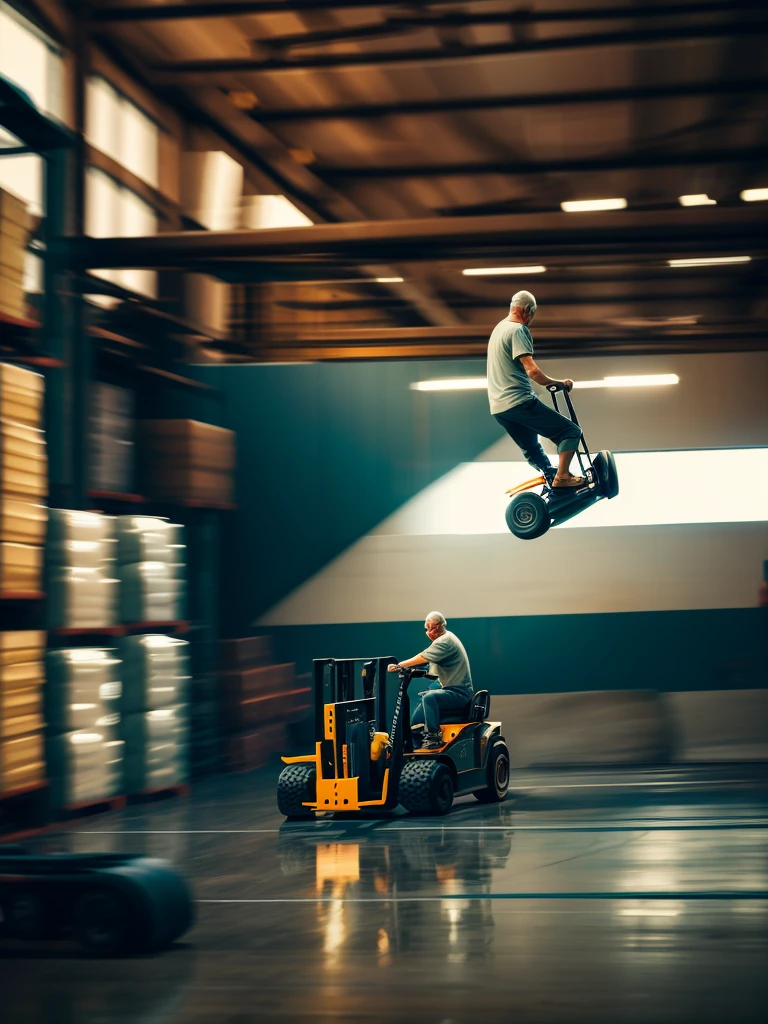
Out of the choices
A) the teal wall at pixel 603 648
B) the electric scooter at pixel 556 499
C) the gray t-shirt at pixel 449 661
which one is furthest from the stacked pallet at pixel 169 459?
the electric scooter at pixel 556 499

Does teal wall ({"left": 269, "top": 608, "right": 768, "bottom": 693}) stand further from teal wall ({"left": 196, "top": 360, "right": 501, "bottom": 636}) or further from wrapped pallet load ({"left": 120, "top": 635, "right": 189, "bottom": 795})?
wrapped pallet load ({"left": 120, "top": 635, "right": 189, "bottom": 795})

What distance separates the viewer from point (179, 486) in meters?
15.5

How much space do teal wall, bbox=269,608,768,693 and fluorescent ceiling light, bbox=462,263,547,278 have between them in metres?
5.38

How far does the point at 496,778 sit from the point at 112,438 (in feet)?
17.6

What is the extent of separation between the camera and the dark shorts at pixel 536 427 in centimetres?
956

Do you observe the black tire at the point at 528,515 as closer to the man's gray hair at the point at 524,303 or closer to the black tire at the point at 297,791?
the man's gray hair at the point at 524,303

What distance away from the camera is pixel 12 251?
436 inches

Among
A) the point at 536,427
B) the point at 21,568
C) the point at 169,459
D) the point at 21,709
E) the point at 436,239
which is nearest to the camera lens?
the point at 536,427

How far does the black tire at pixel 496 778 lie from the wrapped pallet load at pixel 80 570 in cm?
372

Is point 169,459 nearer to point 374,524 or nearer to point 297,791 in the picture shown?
point 374,524

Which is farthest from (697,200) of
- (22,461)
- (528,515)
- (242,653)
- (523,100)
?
(22,461)

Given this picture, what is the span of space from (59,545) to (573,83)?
773 centimetres

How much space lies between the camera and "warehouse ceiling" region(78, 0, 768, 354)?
524 inches

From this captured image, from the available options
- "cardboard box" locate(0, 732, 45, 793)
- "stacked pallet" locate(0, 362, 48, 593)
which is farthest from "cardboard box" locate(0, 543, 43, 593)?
"cardboard box" locate(0, 732, 45, 793)
